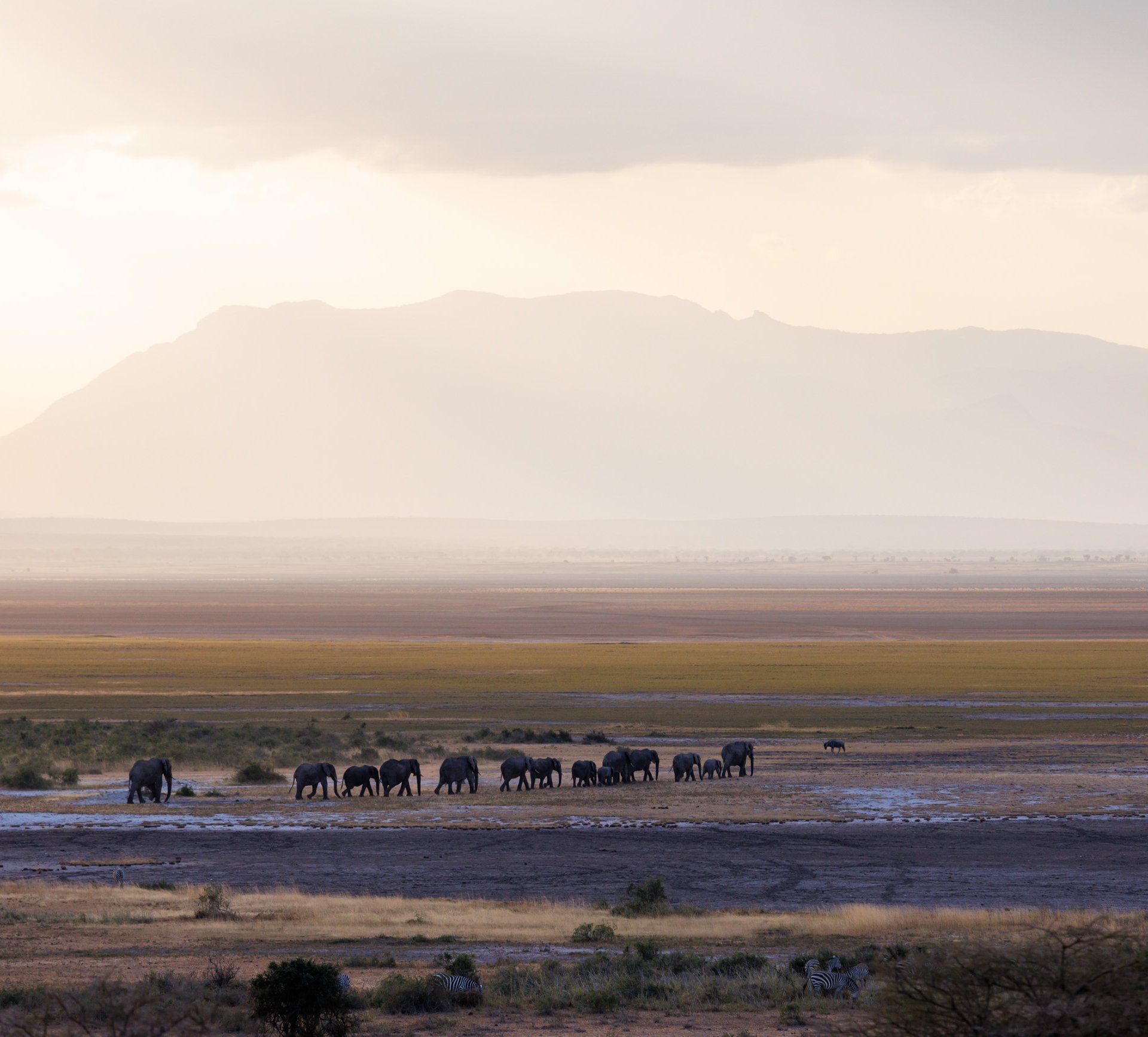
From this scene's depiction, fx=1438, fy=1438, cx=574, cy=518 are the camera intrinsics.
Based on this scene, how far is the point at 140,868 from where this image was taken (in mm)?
22266

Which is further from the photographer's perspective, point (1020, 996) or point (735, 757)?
point (735, 757)

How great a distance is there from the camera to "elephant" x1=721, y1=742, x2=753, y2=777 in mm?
33656

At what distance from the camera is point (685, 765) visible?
3350 cm

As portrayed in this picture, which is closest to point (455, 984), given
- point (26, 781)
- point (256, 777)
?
point (256, 777)

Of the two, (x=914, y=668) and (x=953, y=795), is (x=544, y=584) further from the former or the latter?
(x=953, y=795)

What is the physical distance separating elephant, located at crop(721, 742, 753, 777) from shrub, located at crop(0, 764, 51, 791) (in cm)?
1523

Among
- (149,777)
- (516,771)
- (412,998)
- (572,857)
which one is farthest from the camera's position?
(516,771)

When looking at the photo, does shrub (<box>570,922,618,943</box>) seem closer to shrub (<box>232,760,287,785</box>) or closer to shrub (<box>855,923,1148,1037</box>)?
shrub (<box>855,923,1148,1037</box>)

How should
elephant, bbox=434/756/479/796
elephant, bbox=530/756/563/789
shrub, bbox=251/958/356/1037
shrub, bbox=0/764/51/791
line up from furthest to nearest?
1. elephant, bbox=530/756/563/789
2. shrub, bbox=0/764/51/791
3. elephant, bbox=434/756/479/796
4. shrub, bbox=251/958/356/1037

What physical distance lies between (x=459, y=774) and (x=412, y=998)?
58.7ft

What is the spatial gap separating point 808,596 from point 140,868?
446 feet

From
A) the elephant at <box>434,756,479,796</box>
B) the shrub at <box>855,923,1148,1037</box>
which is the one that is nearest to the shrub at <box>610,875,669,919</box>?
the shrub at <box>855,923,1148,1037</box>

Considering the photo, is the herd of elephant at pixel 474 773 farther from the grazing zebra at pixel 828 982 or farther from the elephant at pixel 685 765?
the grazing zebra at pixel 828 982

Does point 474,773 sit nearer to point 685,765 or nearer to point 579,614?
→ point 685,765
